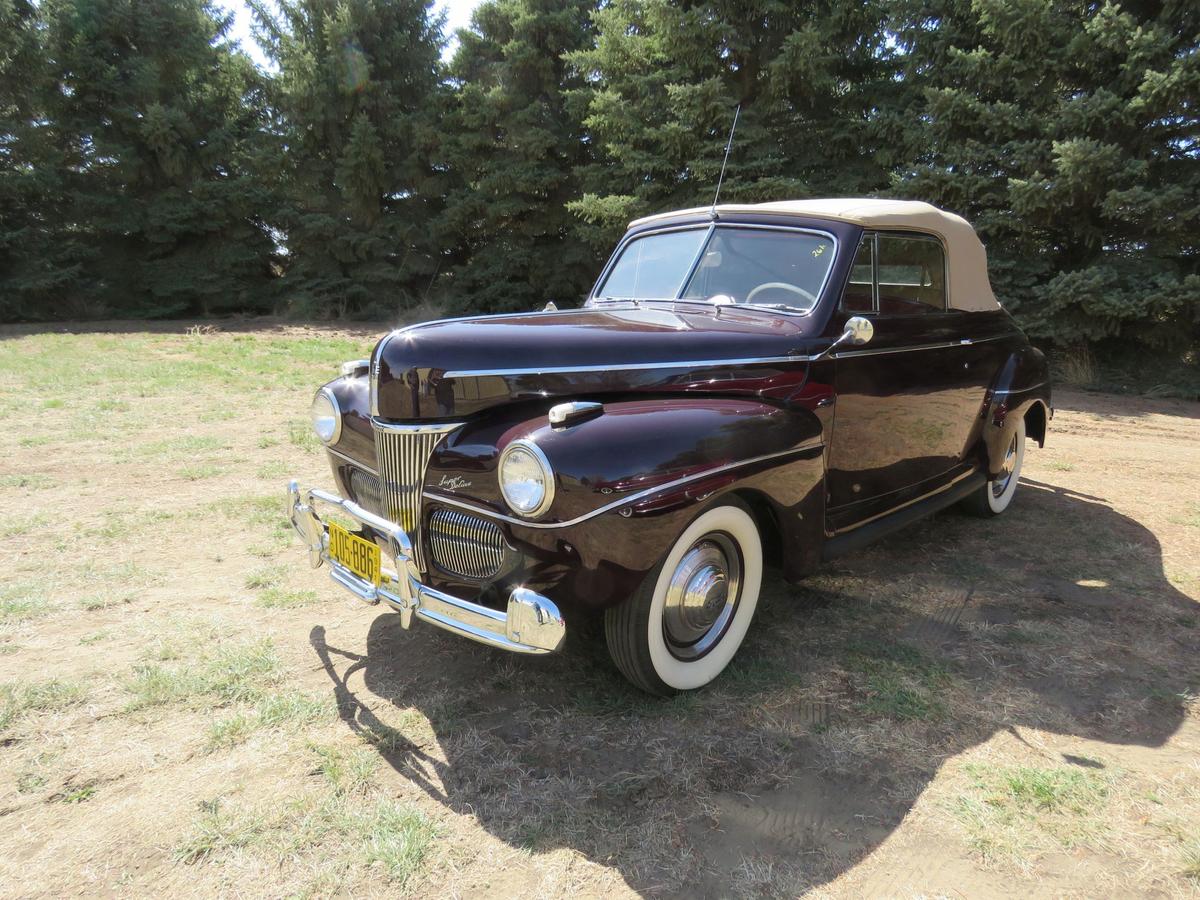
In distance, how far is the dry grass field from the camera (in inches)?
78.1

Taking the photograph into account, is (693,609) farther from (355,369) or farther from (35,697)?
(35,697)

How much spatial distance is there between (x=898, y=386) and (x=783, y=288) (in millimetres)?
773

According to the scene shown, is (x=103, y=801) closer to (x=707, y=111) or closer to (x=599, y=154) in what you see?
(x=707, y=111)

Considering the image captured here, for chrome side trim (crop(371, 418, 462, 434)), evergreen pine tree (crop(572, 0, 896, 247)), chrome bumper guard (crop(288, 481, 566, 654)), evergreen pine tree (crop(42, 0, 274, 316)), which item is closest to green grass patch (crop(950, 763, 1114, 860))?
chrome bumper guard (crop(288, 481, 566, 654))

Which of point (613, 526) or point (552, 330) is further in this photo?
point (552, 330)

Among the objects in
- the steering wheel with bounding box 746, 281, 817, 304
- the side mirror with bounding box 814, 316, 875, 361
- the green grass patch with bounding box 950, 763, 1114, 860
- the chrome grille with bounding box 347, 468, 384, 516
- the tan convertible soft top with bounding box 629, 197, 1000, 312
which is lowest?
the green grass patch with bounding box 950, 763, 1114, 860

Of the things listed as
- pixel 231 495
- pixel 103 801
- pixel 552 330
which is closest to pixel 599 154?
pixel 231 495

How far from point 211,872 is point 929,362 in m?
3.69

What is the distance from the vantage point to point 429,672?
2.93 metres

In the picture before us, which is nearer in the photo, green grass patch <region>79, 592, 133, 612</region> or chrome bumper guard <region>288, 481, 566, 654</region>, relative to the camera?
chrome bumper guard <region>288, 481, 566, 654</region>

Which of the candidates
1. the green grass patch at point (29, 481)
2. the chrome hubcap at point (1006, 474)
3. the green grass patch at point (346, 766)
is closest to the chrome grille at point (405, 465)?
the green grass patch at point (346, 766)

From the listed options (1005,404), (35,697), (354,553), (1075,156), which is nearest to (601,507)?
(354,553)

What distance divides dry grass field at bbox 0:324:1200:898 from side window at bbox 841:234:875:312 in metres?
1.44

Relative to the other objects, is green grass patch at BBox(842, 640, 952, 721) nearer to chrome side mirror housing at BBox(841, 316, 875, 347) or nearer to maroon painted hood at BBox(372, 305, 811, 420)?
maroon painted hood at BBox(372, 305, 811, 420)
